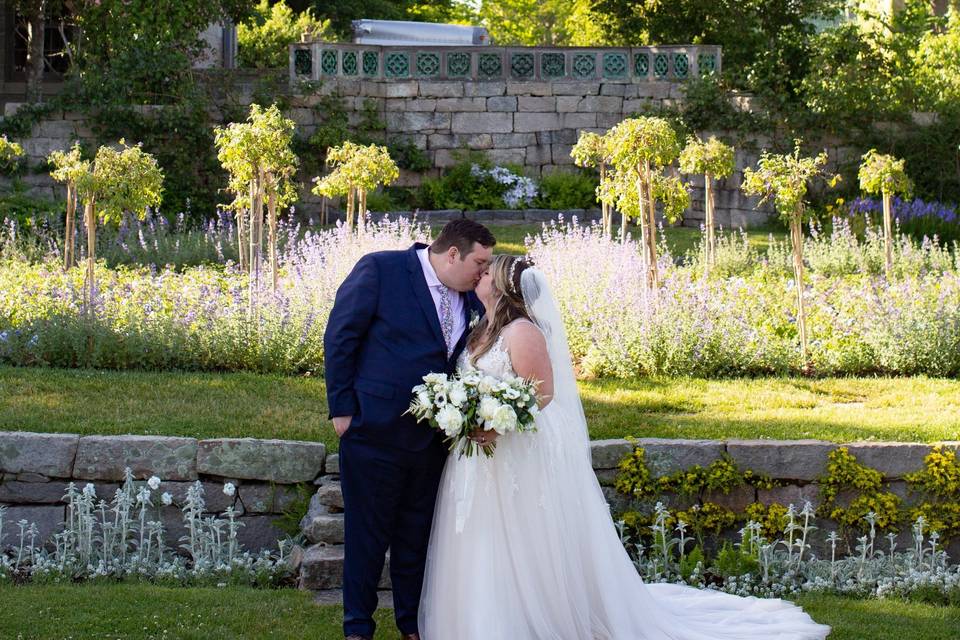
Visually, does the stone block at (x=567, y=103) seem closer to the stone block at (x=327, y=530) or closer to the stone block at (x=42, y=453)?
the stone block at (x=42, y=453)

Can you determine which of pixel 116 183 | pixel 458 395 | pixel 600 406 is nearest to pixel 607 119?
pixel 116 183

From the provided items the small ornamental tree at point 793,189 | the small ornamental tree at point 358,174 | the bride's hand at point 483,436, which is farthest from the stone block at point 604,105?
the bride's hand at point 483,436

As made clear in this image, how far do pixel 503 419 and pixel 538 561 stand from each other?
71 centimetres

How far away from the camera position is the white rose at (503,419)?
15.3ft

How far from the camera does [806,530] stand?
6.52 metres

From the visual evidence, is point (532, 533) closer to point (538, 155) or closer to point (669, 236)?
point (669, 236)

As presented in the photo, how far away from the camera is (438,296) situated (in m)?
5.05

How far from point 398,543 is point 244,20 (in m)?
17.9

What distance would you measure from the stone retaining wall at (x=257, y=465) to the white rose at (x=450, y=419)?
2.04 metres

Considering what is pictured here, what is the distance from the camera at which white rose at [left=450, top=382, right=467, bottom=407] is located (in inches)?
184

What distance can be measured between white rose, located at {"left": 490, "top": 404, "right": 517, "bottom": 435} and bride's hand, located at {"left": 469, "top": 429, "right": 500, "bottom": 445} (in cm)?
15

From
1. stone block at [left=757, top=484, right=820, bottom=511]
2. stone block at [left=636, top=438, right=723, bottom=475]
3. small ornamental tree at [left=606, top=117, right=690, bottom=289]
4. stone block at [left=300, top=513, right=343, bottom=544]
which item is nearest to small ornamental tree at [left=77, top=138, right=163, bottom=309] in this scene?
small ornamental tree at [left=606, top=117, right=690, bottom=289]

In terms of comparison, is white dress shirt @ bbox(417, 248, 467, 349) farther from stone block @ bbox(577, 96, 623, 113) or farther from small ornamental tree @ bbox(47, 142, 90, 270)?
stone block @ bbox(577, 96, 623, 113)

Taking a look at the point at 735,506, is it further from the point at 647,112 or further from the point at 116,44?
the point at 116,44
